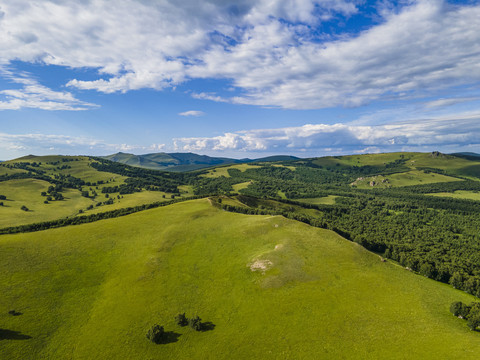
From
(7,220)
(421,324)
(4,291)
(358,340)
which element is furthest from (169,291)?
(7,220)

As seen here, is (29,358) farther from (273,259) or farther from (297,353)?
(273,259)

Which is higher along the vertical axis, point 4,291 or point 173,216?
point 173,216

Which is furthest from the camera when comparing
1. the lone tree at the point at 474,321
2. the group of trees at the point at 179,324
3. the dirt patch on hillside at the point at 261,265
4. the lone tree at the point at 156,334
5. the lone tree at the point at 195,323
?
the dirt patch on hillside at the point at 261,265

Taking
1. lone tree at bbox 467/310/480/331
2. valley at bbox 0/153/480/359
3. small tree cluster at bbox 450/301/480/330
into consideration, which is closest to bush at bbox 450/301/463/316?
small tree cluster at bbox 450/301/480/330

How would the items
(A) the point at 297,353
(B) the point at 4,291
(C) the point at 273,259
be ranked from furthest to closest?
(C) the point at 273,259 < (B) the point at 4,291 < (A) the point at 297,353

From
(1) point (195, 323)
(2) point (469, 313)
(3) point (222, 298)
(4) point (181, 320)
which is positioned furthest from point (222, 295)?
(2) point (469, 313)

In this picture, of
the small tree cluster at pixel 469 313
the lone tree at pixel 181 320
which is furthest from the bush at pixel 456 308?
the lone tree at pixel 181 320

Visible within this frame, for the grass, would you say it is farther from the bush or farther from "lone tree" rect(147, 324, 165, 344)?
the bush

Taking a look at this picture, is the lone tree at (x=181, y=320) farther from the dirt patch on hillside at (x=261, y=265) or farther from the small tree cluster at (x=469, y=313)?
the small tree cluster at (x=469, y=313)
